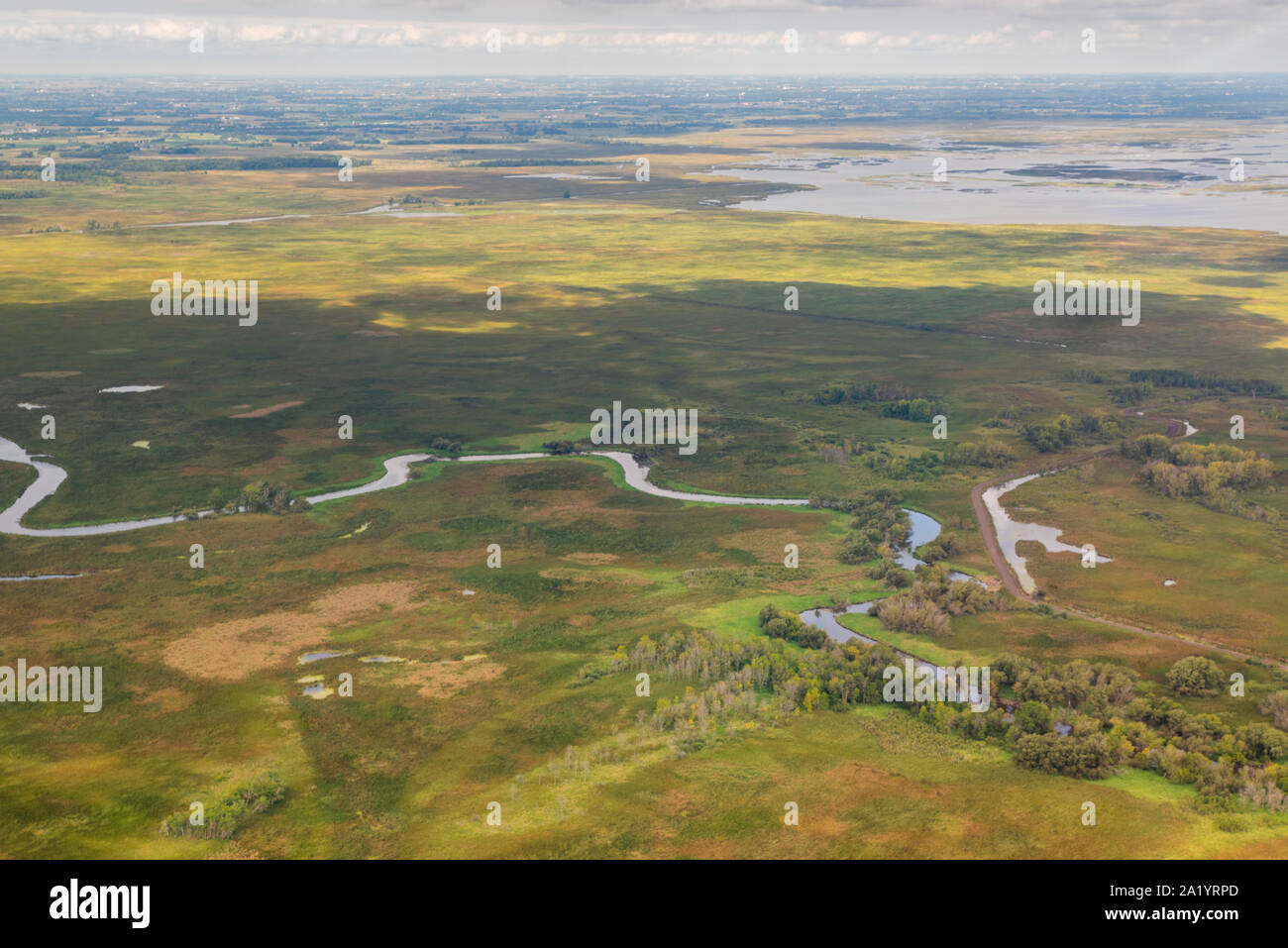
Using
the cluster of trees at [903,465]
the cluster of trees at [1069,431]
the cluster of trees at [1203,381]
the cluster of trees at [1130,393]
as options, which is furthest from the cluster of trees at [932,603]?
the cluster of trees at [1203,381]

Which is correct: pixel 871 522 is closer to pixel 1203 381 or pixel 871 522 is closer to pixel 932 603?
pixel 932 603

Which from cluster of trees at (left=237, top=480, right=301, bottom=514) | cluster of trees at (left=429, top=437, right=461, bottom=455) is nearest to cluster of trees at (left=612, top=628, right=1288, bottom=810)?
cluster of trees at (left=237, top=480, right=301, bottom=514)

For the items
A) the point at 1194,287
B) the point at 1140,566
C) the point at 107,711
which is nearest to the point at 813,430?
the point at 1140,566

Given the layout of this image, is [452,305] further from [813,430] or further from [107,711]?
[107,711]
